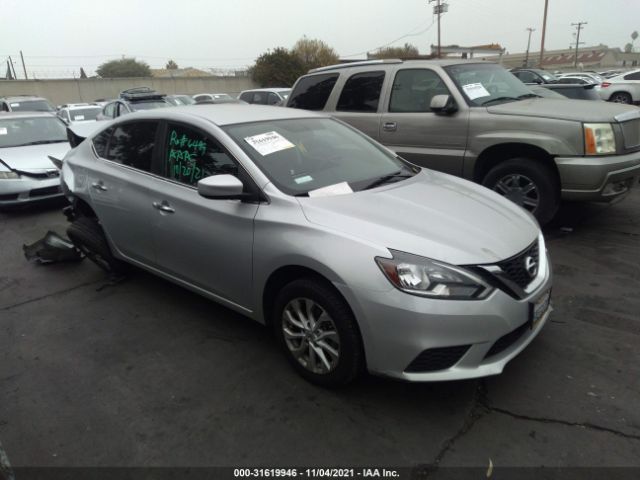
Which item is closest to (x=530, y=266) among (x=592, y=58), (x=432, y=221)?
(x=432, y=221)

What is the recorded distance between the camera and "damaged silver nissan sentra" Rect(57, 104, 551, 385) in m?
2.40

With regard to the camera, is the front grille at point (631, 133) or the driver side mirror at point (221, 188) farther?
the front grille at point (631, 133)

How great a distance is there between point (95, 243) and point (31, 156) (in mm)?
4133

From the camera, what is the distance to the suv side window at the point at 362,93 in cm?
600

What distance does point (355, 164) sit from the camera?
138 inches

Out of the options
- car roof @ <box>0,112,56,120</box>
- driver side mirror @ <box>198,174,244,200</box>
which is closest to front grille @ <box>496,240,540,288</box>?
driver side mirror @ <box>198,174,244,200</box>

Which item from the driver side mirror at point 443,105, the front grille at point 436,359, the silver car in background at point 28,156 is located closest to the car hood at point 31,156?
the silver car in background at point 28,156

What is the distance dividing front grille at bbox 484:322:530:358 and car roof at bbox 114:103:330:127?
227cm

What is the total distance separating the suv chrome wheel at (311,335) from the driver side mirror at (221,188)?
0.75 metres

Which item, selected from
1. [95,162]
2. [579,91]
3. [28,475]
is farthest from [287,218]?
[579,91]

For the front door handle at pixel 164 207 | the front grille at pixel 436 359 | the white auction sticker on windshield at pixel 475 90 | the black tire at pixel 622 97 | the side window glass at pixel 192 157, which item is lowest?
the black tire at pixel 622 97

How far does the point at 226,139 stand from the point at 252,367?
1552 millimetres

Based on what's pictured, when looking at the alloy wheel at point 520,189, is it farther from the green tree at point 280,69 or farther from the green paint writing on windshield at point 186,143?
the green tree at point 280,69

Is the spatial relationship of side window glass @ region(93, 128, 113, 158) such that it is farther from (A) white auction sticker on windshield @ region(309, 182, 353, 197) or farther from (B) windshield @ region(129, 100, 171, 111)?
(B) windshield @ region(129, 100, 171, 111)
